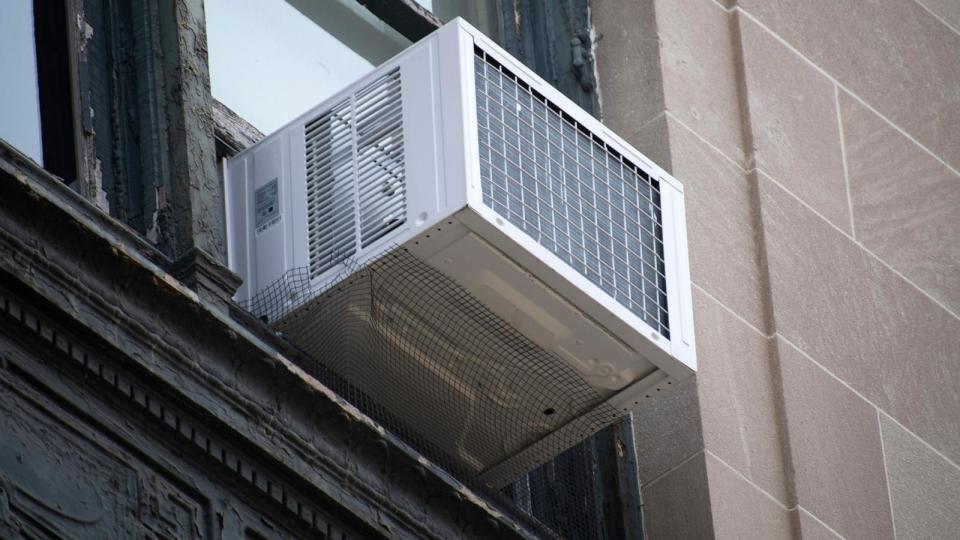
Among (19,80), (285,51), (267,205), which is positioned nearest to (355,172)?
(267,205)

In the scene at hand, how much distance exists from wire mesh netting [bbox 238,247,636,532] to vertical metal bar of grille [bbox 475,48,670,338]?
23 centimetres

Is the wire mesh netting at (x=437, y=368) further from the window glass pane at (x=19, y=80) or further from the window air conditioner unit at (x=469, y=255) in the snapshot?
the window glass pane at (x=19, y=80)

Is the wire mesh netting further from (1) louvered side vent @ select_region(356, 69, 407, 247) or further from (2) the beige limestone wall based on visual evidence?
(2) the beige limestone wall

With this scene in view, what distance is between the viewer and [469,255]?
6293mm

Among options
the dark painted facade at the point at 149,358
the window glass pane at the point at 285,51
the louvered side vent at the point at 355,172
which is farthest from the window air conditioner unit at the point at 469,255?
the window glass pane at the point at 285,51

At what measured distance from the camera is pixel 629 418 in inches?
293

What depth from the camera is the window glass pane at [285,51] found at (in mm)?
7242

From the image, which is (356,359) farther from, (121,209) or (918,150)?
(918,150)

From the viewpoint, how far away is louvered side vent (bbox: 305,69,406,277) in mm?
6363

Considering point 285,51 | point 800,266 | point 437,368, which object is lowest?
point 437,368

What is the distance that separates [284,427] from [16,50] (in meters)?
1.15

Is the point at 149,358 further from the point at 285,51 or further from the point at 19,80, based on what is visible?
the point at 285,51

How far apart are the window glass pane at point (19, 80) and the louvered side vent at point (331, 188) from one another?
26.3 inches

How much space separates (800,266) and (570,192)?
158 centimetres
